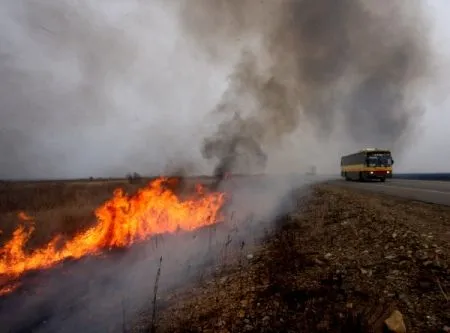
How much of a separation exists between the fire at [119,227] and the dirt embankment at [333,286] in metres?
6.25

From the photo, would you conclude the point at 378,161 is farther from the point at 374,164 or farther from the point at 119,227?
the point at 119,227

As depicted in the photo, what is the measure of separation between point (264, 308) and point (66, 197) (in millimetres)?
30727

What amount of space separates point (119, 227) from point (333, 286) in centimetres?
1065

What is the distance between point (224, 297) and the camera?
748cm

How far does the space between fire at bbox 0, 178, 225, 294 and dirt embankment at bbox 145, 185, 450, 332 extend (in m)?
6.25

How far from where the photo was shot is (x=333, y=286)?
6707 mm

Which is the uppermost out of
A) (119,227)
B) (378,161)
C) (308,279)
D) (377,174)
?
(378,161)

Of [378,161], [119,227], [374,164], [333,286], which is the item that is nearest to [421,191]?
[374,164]

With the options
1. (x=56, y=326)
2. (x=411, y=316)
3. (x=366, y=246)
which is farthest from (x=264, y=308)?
(x=56, y=326)

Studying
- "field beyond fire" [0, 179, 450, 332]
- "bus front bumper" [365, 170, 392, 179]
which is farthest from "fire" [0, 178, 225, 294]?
"bus front bumper" [365, 170, 392, 179]

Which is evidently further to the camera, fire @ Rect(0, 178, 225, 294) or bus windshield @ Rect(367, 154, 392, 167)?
bus windshield @ Rect(367, 154, 392, 167)

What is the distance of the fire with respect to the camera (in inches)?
487

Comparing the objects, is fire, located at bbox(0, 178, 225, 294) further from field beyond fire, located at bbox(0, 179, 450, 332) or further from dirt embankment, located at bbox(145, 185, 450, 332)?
dirt embankment, located at bbox(145, 185, 450, 332)

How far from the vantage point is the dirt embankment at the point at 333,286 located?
18.2 feet
